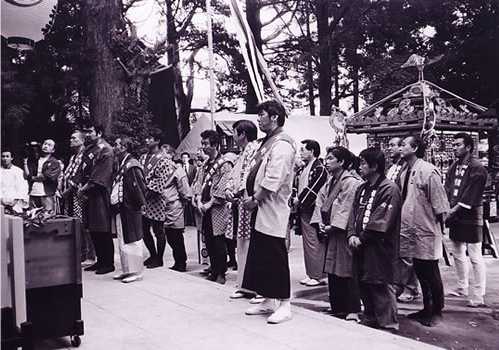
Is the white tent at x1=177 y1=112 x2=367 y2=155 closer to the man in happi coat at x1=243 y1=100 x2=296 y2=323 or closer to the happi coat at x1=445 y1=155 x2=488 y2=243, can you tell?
the happi coat at x1=445 y1=155 x2=488 y2=243

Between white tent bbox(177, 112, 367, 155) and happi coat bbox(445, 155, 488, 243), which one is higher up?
white tent bbox(177, 112, 367, 155)

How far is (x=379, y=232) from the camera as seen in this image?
15.4 feet

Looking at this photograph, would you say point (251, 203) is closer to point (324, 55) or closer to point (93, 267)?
point (93, 267)

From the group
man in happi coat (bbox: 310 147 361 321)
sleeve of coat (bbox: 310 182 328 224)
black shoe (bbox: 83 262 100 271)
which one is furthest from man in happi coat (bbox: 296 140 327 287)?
black shoe (bbox: 83 262 100 271)

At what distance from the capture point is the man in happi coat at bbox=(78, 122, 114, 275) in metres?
6.79

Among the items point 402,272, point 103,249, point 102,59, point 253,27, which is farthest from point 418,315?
point 253,27

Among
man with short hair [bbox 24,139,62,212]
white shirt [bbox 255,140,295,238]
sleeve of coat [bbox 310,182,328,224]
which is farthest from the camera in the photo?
man with short hair [bbox 24,139,62,212]

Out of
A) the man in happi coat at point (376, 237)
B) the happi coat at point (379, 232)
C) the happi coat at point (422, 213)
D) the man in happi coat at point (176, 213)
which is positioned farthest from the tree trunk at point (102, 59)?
the happi coat at point (379, 232)

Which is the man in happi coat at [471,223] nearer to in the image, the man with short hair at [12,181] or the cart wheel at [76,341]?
the cart wheel at [76,341]

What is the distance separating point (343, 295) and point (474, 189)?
187cm

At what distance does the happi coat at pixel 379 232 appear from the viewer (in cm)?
470

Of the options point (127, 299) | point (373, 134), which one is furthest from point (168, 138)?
point (127, 299)

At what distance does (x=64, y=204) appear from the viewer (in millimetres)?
7891

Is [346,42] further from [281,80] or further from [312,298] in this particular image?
[312,298]
